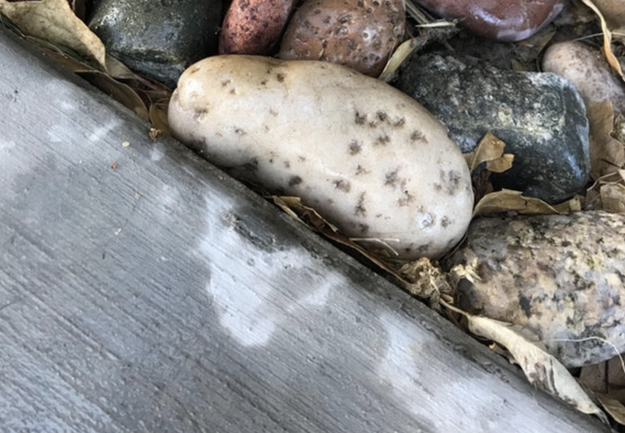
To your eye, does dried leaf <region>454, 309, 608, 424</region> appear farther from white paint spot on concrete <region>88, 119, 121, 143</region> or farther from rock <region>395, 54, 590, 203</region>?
white paint spot on concrete <region>88, 119, 121, 143</region>

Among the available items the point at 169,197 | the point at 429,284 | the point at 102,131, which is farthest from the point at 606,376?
the point at 102,131

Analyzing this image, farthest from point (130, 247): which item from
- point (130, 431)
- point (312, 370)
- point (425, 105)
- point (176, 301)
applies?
point (425, 105)

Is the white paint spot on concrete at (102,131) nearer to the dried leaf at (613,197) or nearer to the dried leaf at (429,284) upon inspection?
the dried leaf at (429,284)

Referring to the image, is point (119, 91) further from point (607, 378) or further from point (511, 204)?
point (607, 378)

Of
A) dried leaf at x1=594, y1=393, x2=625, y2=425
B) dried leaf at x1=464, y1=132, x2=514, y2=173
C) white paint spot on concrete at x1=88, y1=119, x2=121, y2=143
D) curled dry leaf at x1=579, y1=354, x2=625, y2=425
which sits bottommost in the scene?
curled dry leaf at x1=579, y1=354, x2=625, y2=425

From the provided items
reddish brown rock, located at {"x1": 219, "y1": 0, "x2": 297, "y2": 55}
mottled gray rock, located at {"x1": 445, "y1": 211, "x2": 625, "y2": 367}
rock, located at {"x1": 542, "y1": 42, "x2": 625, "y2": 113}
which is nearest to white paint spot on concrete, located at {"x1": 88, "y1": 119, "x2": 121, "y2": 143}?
reddish brown rock, located at {"x1": 219, "y1": 0, "x2": 297, "y2": 55}

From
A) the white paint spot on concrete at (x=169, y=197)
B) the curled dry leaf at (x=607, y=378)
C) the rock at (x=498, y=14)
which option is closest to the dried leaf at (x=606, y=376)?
the curled dry leaf at (x=607, y=378)
